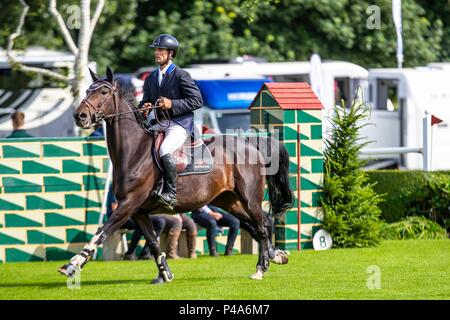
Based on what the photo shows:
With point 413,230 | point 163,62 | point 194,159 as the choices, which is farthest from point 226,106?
point 163,62

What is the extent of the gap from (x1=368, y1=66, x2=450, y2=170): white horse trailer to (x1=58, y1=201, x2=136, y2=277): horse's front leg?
15.3 m

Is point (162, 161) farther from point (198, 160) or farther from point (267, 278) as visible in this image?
point (267, 278)

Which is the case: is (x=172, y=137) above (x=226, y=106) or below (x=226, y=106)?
below

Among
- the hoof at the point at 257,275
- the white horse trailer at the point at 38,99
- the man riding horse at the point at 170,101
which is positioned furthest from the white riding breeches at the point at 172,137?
the white horse trailer at the point at 38,99

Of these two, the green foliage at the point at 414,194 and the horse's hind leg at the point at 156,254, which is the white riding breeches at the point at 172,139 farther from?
the green foliage at the point at 414,194

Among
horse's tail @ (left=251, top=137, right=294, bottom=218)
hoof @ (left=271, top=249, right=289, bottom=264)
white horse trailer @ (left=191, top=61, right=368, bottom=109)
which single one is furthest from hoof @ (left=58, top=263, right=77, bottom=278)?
white horse trailer @ (left=191, top=61, right=368, bottom=109)

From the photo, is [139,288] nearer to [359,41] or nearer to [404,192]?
[404,192]

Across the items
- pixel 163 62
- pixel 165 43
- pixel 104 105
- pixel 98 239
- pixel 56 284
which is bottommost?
pixel 56 284

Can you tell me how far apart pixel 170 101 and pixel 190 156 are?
0.84 m

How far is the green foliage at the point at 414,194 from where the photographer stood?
17750 mm

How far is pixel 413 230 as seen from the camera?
→ 17500 mm

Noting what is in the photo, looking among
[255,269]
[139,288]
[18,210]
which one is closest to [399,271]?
[255,269]

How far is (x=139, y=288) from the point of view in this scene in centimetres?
1211
